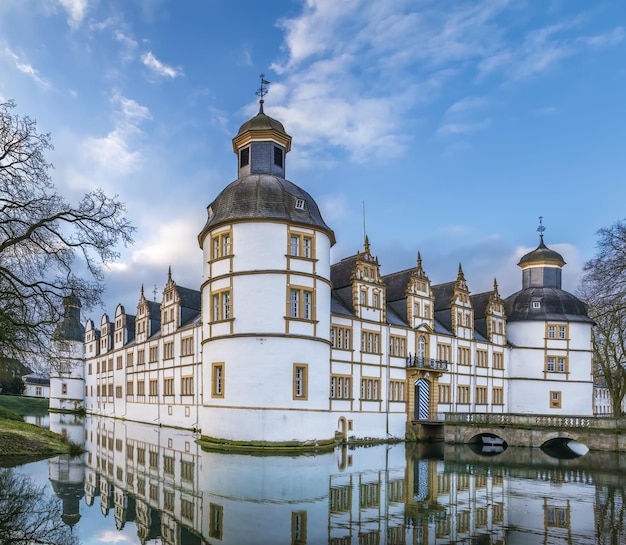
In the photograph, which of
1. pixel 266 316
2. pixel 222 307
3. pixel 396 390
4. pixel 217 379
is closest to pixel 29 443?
pixel 217 379

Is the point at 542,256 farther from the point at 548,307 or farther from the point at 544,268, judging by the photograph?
the point at 548,307

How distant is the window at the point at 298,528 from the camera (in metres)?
9.89

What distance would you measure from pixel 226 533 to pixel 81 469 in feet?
30.5

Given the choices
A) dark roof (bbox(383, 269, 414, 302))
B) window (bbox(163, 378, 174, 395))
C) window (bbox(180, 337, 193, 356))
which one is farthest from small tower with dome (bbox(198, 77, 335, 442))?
window (bbox(163, 378, 174, 395))

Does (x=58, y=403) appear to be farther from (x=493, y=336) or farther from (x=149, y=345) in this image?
(x=493, y=336)

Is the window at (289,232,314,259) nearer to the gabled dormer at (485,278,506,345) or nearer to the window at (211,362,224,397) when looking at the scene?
the window at (211,362,224,397)

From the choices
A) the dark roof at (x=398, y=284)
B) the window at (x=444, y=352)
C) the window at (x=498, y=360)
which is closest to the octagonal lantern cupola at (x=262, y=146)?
the dark roof at (x=398, y=284)

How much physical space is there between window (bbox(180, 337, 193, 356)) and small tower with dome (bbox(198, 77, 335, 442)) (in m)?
11.0

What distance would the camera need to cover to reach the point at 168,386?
1713 inches

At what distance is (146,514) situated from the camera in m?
11.7

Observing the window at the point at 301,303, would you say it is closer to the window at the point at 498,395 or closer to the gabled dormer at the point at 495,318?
the gabled dormer at the point at 495,318

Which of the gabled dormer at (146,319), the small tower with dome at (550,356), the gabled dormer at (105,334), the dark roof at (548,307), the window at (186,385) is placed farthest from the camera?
the gabled dormer at (105,334)

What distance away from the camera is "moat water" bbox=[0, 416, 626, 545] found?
10.4m

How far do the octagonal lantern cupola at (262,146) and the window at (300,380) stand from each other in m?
10.7
